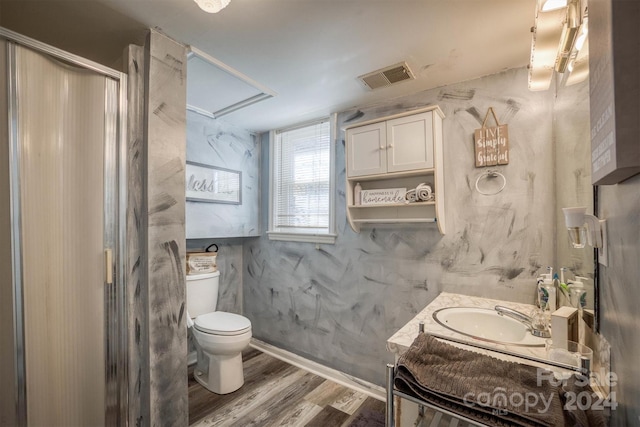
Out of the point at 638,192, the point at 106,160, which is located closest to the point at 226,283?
the point at 106,160

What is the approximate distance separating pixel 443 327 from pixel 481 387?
0.52m

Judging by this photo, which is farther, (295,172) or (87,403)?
(295,172)

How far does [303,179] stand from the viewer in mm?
2670

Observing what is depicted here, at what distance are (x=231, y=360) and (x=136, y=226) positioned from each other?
4.25 ft

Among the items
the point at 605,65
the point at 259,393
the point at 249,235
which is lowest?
the point at 259,393

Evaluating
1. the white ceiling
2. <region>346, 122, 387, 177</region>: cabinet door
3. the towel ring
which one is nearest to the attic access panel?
the white ceiling

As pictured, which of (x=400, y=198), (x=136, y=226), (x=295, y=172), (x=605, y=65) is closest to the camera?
(x=605, y=65)

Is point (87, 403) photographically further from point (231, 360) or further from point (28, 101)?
point (28, 101)

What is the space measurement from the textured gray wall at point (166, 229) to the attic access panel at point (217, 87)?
16cm

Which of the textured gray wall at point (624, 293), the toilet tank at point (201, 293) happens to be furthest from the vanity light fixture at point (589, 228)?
the toilet tank at point (201, 293)

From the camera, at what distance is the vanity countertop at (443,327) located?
1.02 m

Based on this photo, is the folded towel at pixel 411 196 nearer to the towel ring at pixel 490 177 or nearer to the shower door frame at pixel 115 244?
the towel ring at pixel 490 177

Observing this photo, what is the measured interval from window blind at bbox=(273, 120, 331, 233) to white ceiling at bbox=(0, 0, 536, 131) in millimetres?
746

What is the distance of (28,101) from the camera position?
3.75ft
